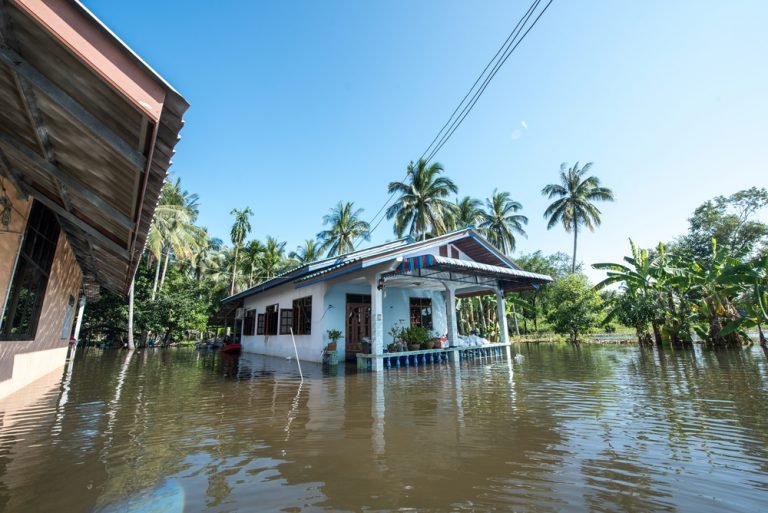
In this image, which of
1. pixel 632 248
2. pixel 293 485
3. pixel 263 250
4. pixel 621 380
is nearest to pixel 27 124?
pixel 293 485

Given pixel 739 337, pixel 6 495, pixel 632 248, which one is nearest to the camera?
pixel 6 495

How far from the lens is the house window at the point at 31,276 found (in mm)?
5523

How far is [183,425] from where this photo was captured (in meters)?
4.65

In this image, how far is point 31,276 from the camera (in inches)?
249

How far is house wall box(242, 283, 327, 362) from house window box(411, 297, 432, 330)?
4586 millimetres

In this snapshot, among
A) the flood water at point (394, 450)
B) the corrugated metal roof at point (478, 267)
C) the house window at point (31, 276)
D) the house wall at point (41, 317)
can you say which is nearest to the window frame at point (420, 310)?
the corrugated metal roof at point (478, 267)

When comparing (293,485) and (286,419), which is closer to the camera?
(293,485)

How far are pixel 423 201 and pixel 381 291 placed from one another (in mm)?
15892

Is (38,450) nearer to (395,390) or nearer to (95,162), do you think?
(95,162)

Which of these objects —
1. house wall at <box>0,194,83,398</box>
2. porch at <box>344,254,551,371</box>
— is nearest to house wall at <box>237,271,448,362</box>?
porch at <box>344,254,551,371</box>

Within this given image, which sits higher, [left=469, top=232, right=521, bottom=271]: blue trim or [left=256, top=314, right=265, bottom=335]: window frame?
[left=469, top=232, right=521, bottom=271]: blue trim

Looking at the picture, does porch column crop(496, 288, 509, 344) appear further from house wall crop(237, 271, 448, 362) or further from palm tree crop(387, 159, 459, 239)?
palm tree crop(387, 159, 459, 239)

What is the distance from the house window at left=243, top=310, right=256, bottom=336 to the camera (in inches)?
814

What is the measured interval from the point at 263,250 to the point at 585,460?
34.5 meters
